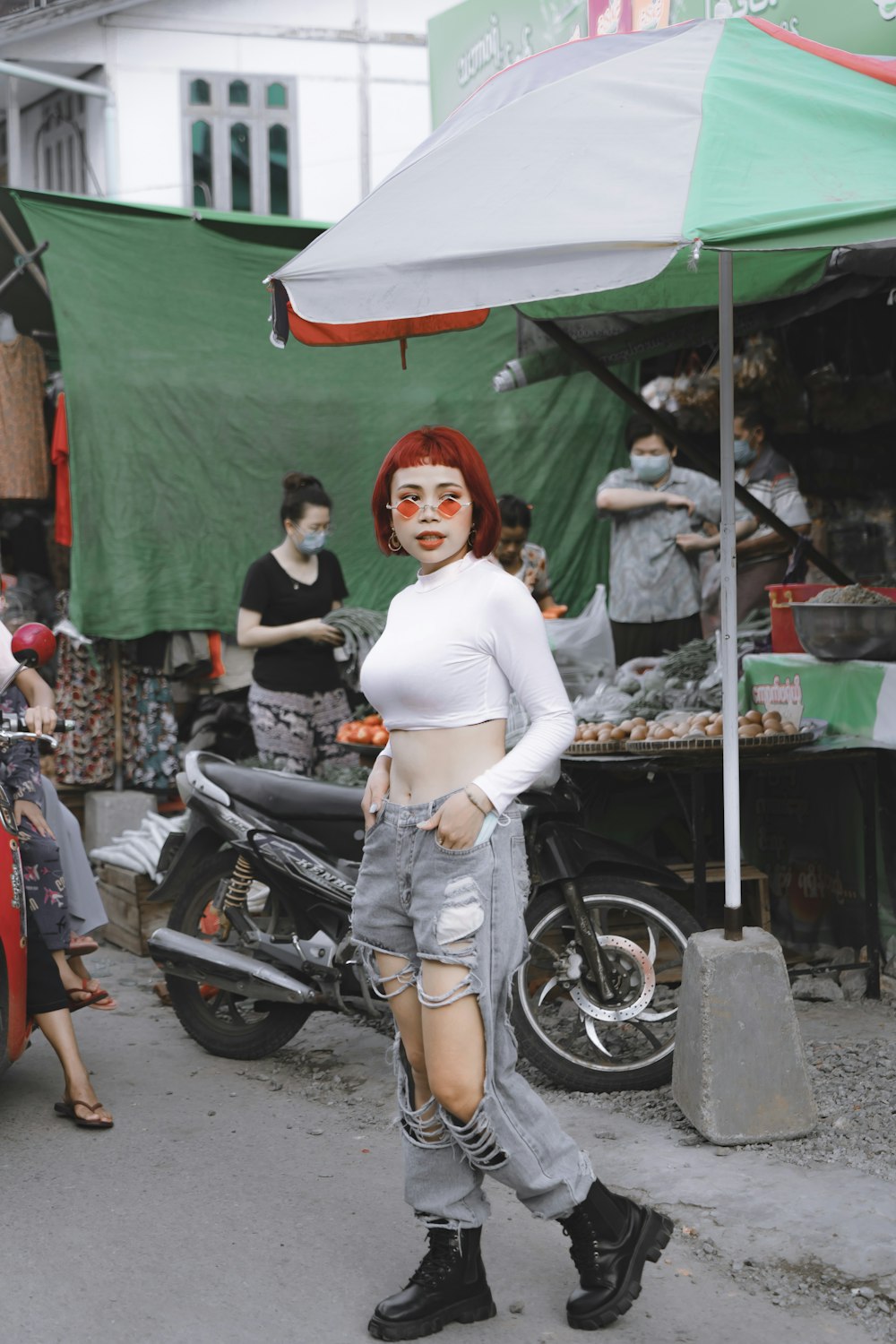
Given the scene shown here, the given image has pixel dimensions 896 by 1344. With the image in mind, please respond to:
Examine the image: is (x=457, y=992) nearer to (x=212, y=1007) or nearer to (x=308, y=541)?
(x=212, y=1007)

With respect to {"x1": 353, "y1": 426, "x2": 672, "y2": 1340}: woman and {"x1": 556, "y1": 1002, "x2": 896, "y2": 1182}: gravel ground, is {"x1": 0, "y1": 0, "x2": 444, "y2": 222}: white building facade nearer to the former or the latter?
{"x1": 556, "y1": 1002, "x2": 896, "y2": 1182}: gravel ground

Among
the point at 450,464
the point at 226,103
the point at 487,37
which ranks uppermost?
the point at 226,103

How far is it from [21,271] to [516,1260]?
6465mm

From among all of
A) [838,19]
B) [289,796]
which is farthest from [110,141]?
[289,796]

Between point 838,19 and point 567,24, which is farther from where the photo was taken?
point 567,24

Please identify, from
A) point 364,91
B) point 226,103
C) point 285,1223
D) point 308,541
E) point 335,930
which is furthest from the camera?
point 364,91

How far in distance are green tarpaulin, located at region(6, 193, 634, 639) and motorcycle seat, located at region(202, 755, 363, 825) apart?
10.8 feet

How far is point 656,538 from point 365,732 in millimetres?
1927

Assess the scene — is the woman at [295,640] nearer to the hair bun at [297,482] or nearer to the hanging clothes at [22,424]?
the hair bun at [297,482]

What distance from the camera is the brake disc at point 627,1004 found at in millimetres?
4691

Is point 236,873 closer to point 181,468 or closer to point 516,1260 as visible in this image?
point 516,1260

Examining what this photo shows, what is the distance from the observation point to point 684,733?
17.9 feet

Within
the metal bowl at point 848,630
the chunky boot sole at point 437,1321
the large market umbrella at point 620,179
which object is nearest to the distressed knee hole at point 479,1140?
the chunky boot sole at point 437,1321

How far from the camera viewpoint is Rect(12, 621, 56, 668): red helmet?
458 centimetres
